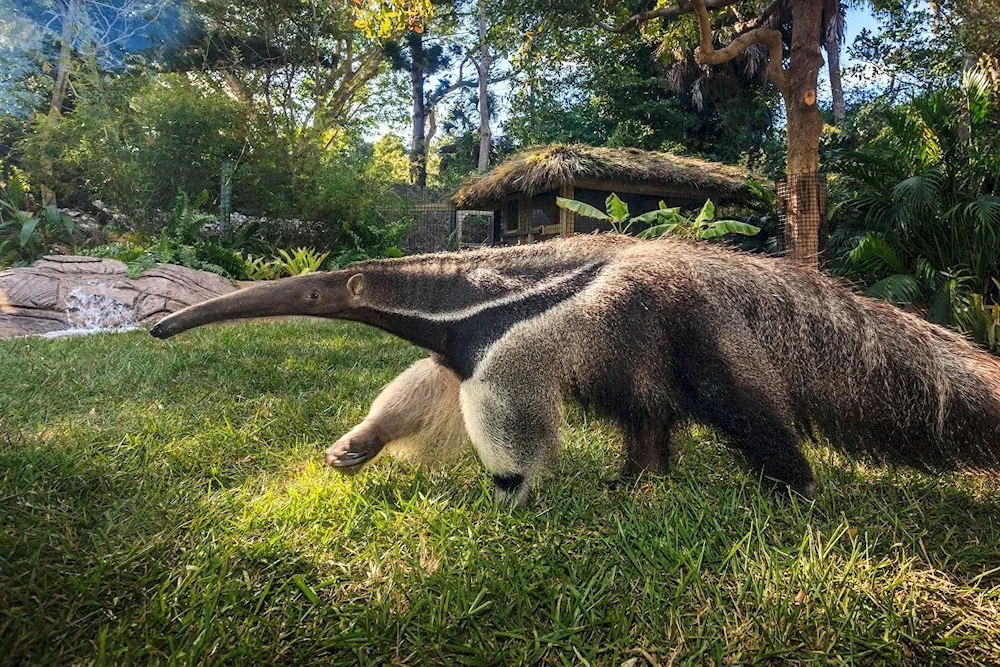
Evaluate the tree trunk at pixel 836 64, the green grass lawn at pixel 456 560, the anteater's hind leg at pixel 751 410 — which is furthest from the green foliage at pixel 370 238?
the tree trunk at pixel 836 64

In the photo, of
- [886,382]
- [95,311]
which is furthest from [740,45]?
[95,311]

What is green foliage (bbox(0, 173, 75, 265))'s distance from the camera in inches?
400

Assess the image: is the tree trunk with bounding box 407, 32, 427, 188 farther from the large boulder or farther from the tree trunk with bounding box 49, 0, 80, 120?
the large boulder

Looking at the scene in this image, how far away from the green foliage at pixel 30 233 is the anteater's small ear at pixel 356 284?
34.6ft

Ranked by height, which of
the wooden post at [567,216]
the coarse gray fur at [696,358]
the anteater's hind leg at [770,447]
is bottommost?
the anteater's hind leg at [770,447]

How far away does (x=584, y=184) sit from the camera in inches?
426

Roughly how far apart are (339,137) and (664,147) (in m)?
9.33

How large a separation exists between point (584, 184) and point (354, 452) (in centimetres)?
923

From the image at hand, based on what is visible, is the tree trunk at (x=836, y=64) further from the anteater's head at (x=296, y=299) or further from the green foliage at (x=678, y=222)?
the anteater's head at (x=296, y=299)

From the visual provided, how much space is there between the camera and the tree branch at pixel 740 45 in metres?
6.34

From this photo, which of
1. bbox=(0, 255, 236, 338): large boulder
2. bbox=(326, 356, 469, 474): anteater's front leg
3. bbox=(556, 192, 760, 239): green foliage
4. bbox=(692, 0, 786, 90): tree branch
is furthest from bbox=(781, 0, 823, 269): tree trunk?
bbox=(0, 255, 236, 338): large boulder

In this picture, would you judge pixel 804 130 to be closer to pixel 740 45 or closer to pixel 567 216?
pixel 740 45

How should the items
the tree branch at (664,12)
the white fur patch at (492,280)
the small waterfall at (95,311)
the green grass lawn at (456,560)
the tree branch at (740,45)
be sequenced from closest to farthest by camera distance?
the green grass lawn at (456,560), the white fur patch at (492,280), the tree branch at (740,45), the tree branch at (664,12), the small waterfall at (95,311)

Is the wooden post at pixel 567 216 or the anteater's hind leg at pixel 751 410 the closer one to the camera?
the anteater's hind leg at pixel 751 410
